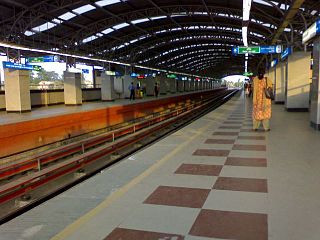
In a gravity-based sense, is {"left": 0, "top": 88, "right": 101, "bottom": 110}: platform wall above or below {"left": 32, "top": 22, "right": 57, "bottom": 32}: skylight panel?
below

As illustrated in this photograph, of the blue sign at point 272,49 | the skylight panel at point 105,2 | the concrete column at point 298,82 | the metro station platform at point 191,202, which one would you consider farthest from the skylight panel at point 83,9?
the metro station platform at point 191,202

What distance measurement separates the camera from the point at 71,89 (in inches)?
1000

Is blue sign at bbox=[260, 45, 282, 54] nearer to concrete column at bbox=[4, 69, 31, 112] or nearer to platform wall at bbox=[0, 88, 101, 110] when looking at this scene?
platform wall at bbox=[0, 88, 101, 110]

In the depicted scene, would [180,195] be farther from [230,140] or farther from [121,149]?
[121,149]

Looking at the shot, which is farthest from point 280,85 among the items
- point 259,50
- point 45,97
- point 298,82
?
point 45,97

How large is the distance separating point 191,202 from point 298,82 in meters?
15.7

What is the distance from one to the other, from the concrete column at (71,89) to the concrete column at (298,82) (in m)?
14.8

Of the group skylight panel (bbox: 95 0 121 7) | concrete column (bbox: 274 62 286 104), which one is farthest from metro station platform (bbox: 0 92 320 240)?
skylight panel (bbox: 95 0 121 7)

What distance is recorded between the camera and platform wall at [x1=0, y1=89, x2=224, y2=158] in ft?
33.2

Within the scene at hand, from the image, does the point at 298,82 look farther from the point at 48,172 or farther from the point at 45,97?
the point at 45,97

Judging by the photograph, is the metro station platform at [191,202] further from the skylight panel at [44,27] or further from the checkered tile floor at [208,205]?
the skylight panel at [44,27]

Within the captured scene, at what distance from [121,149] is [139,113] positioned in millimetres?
9791

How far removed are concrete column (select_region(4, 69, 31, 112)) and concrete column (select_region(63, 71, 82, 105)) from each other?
6.20m

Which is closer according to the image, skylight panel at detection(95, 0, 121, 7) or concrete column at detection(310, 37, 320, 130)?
concrete column at detection(310, 37, 320, 130)
